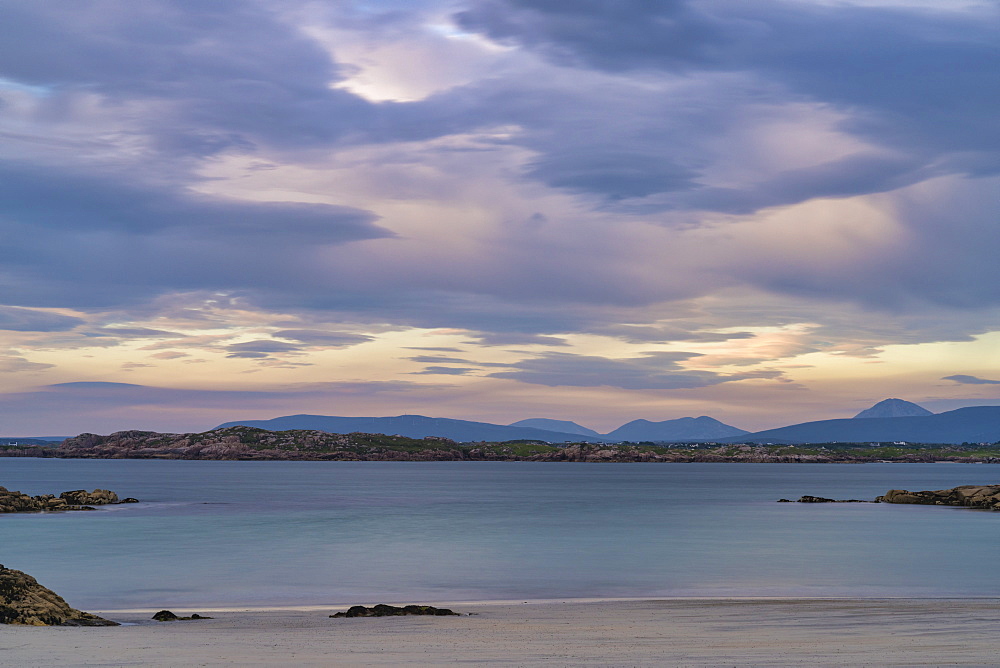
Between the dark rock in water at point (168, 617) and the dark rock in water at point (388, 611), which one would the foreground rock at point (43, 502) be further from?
the dark rock in water at point (388, 611)

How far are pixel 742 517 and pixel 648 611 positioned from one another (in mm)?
61866

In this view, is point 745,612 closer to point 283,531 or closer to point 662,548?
point 662,548

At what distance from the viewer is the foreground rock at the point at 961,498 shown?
4161 inches

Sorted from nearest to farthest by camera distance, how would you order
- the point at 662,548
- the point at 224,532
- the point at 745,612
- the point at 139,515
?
the point at 745,612 < the point at 662,548 < the point at 224,532 < the point at 139,515

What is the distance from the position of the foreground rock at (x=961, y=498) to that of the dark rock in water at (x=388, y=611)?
97539 millimetres

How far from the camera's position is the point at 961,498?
10800 centimetres

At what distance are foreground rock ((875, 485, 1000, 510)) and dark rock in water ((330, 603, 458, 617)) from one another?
3840 inches

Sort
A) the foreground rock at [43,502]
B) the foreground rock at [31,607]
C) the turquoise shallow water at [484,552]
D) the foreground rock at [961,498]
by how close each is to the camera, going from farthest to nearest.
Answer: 1. the foreground rock at [961,498]
2. the foreground rock at [43,502]
3. the turquoise shallow water at [484,552]
4. the foreground rock at [31,607]

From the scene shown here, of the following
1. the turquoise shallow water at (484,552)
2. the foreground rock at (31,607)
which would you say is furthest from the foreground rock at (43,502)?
the foreground rock at (31,607)

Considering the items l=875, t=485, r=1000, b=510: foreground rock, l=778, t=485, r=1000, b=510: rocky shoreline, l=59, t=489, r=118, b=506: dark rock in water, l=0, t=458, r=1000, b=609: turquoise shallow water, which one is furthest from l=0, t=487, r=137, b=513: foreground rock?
l=875, t=485, r=1000, b=510: foreground rock

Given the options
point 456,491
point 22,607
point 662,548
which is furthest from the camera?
point 456,491

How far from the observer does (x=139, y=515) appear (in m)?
83.6

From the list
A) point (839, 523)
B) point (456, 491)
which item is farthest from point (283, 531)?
point (456, 491)

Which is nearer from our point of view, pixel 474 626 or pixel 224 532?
pixel 474 626
